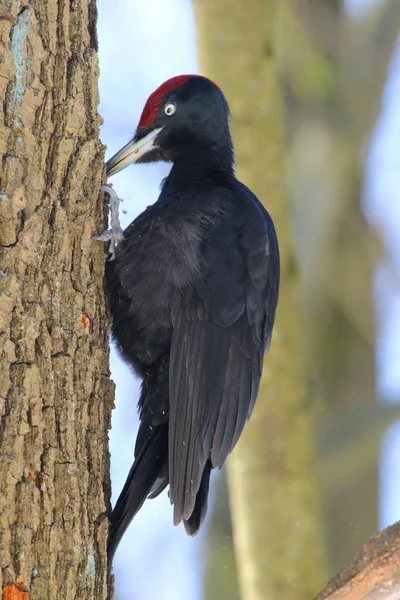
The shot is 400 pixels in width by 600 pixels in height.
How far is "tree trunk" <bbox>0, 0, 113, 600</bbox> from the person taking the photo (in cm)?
214

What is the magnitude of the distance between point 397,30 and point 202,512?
13.2 ft

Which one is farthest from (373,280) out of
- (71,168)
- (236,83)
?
(71,168)

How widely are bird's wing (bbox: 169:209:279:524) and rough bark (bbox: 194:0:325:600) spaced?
1.09 meters

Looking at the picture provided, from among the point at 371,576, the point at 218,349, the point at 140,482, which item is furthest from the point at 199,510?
the point at 371,576

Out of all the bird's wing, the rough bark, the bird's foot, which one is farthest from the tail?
the rough bark

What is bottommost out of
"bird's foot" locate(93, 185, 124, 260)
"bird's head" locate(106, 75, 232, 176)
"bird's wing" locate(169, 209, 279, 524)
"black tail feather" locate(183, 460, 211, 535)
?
"black tail feather" locate(183, 460, 211, 535)

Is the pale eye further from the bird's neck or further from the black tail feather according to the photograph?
the black tail feather

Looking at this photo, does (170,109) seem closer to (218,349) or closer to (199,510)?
(218,349)

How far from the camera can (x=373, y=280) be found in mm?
6012

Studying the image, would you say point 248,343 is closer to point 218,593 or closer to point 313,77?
point 313,77

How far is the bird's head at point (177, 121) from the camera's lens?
372 centimetres

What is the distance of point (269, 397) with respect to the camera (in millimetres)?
4500

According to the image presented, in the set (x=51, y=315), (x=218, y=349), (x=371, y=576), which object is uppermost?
(x=218, y=349)

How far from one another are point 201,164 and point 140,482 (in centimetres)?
146
